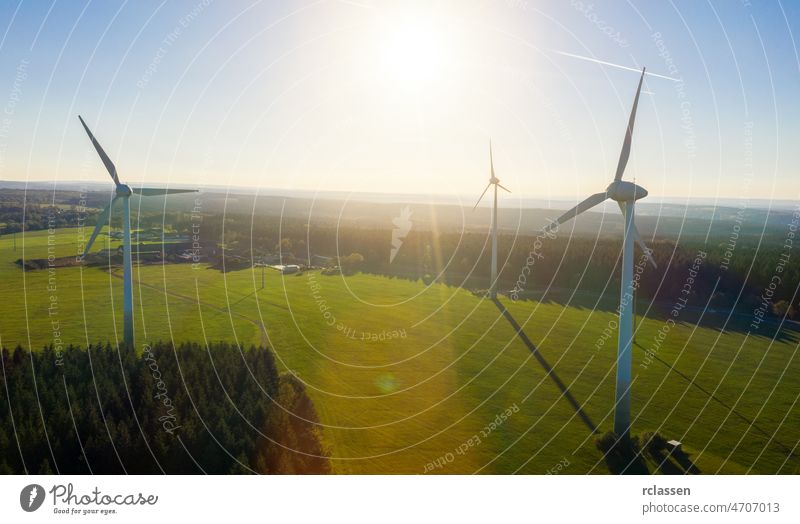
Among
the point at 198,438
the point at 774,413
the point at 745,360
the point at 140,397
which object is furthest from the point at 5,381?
the point at 745,360

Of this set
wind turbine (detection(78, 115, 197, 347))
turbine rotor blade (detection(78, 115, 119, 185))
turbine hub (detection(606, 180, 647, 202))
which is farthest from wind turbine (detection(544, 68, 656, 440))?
turbine rotor blade (detection(78, 115, 119, 185))

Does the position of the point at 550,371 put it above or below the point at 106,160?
below

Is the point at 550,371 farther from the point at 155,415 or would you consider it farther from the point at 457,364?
the point at 155,415

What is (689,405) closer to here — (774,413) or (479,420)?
(774,413)

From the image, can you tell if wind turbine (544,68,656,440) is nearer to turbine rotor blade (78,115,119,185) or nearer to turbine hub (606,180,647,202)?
turbine hub (606,180,647,202)

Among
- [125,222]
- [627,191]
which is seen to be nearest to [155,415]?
[125,222]
